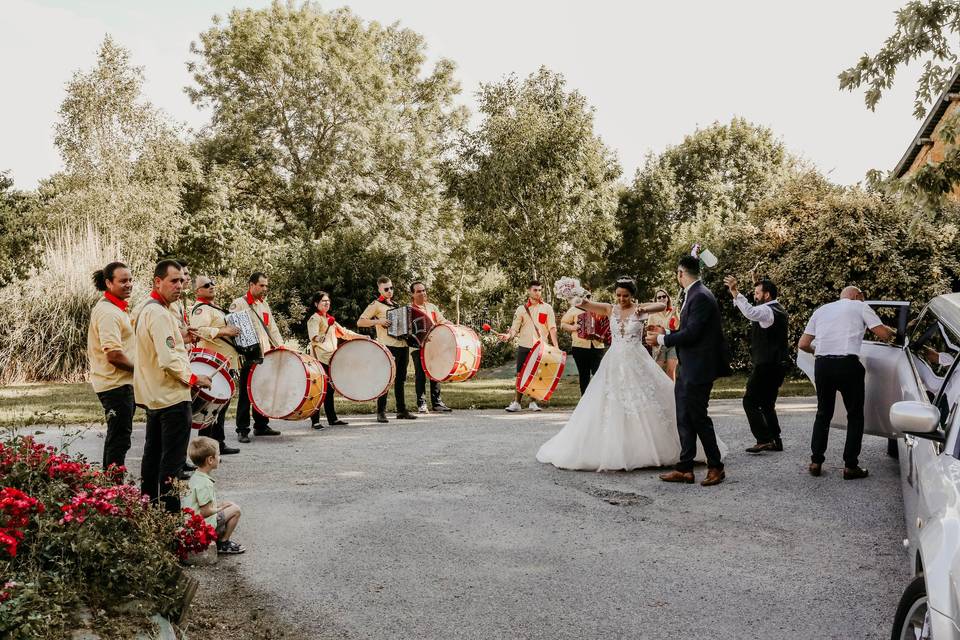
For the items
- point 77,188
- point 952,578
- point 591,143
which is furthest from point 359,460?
point 77,188

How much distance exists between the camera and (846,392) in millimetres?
7574

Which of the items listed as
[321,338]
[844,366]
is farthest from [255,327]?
[844,366]

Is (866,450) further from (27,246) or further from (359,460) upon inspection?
(27,246)

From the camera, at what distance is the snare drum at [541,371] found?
1219cm

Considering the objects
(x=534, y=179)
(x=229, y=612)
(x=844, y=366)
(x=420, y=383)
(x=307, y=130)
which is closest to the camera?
(x=229, y=612)

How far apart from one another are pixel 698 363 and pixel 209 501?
4.49m

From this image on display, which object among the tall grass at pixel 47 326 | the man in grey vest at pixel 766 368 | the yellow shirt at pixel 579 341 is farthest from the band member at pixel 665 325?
the tall grass at pixel 47 326

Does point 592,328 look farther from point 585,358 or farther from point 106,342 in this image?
point 106,342

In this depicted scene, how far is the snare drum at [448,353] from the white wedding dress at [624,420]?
150 inches

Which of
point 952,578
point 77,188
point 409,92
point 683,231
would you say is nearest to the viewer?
point 952,578

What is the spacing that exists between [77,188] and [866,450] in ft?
107

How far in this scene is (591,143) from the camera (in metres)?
27.0

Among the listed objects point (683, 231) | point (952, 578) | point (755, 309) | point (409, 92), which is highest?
point (409, 92)

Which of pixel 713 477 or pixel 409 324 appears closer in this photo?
pixel 713 477
